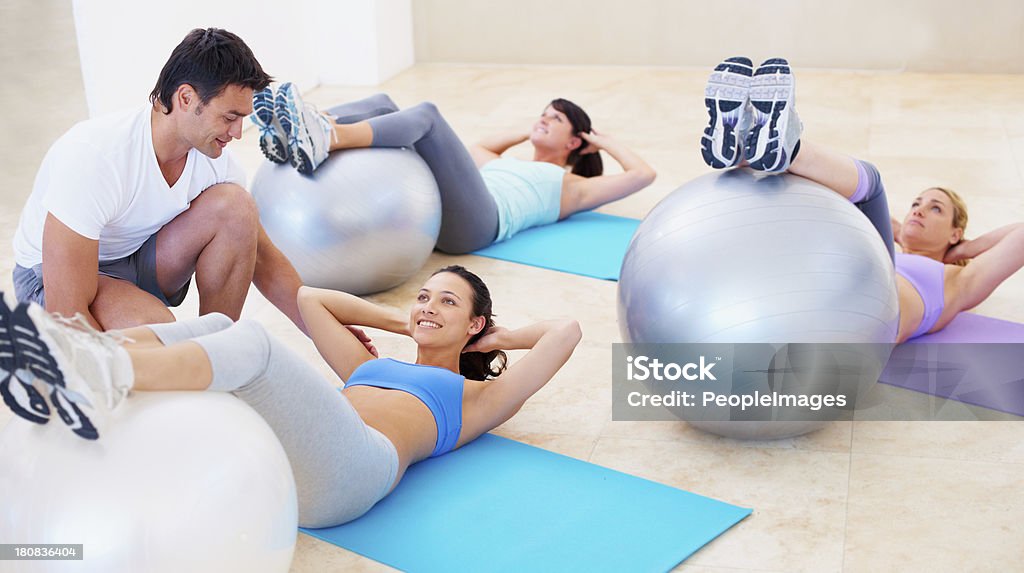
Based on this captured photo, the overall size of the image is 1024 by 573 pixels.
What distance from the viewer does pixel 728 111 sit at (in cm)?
249

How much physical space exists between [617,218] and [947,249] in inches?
51.6

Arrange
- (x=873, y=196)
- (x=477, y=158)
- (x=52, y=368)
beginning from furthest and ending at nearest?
(x=477, y=158), (x=873, y=196), (x=52, y=368)

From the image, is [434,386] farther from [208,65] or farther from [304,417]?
[208,65]

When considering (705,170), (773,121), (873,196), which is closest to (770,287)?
(773,121)

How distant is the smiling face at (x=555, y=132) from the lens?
4070 millimetres

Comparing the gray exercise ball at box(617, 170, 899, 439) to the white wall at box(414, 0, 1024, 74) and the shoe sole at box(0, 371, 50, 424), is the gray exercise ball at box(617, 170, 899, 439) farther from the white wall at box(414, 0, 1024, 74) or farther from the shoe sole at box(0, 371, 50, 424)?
the white wall at box(414, 0, 1024, 74)

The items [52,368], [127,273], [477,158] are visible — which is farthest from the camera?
[477,158]

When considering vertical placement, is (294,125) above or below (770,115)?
below

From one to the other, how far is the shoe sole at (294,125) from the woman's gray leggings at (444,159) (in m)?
0.25

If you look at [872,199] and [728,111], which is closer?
[728,111]

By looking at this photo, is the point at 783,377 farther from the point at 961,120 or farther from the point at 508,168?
the point at 961,120

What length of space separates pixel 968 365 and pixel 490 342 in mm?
1287

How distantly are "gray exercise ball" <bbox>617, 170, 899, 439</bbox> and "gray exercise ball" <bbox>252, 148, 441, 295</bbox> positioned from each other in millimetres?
1037

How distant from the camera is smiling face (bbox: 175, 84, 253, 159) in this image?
2.26 meters
